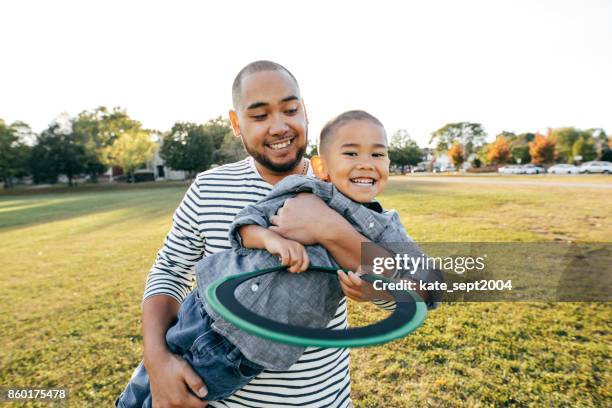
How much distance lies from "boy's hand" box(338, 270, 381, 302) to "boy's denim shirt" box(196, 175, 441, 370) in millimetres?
142

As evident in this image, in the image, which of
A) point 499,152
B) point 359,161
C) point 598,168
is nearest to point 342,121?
point 359,161

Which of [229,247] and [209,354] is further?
[229,247]

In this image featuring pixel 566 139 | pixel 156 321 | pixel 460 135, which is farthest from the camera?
pixel 460 135

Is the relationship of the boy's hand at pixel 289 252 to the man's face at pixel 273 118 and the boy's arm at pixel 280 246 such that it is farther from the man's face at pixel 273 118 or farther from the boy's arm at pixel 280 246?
the man's face at pixel 273 118

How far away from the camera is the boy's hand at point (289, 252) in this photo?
1421 mm

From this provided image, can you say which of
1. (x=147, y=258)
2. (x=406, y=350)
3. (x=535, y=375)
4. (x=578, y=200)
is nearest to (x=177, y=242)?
(x=406, y=350)

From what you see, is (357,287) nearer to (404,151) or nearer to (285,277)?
(285,277)

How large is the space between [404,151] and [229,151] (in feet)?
149

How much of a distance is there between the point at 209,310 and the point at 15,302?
7.96 metres

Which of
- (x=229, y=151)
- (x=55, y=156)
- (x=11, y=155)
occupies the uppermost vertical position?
(x=11, y=155)

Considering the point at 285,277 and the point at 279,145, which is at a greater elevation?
the point at 279,145

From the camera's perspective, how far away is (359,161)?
1786mm

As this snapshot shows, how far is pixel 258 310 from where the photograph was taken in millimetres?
1482

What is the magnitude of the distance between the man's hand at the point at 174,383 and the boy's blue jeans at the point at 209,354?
3 centimetres
